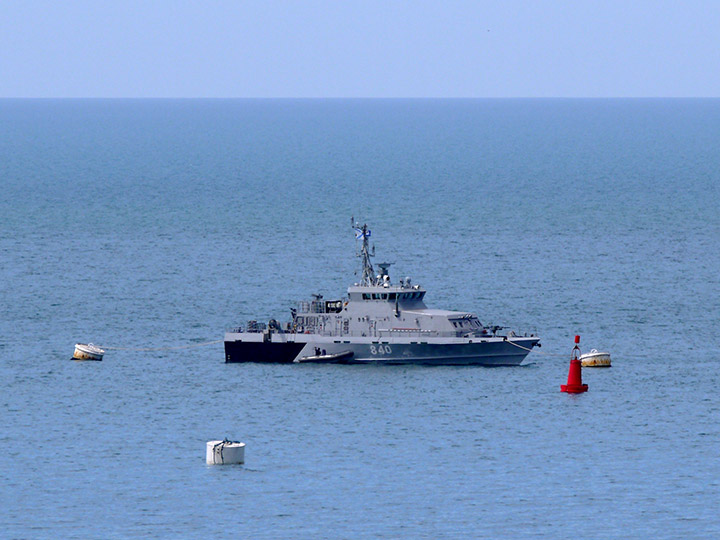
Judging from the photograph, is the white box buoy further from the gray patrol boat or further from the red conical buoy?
the gray patrol boat

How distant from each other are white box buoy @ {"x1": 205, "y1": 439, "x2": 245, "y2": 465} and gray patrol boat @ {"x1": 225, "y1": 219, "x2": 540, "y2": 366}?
108ft

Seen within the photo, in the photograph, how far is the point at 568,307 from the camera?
559 ft

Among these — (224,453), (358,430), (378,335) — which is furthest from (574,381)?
→ (224,453)

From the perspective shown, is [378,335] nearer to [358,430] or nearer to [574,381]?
[574,381]

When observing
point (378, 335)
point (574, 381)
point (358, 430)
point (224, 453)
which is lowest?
point (224, 453)

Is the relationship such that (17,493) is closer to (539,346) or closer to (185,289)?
(539,346)

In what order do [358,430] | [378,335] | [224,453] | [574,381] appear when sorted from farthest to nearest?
1. [378,335]
2. [574,381]
3. [358,430]
4. [224,453]

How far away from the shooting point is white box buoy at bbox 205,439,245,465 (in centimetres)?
10919

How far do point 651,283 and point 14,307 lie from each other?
205 ft

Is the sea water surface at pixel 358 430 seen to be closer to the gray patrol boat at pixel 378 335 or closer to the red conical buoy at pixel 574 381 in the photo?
the red conical buoy at pixel 574 381

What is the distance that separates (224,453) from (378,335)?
34420 mm

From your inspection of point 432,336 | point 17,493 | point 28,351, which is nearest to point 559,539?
point 17,493

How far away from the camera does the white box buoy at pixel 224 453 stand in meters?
109

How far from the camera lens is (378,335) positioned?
142 metres
